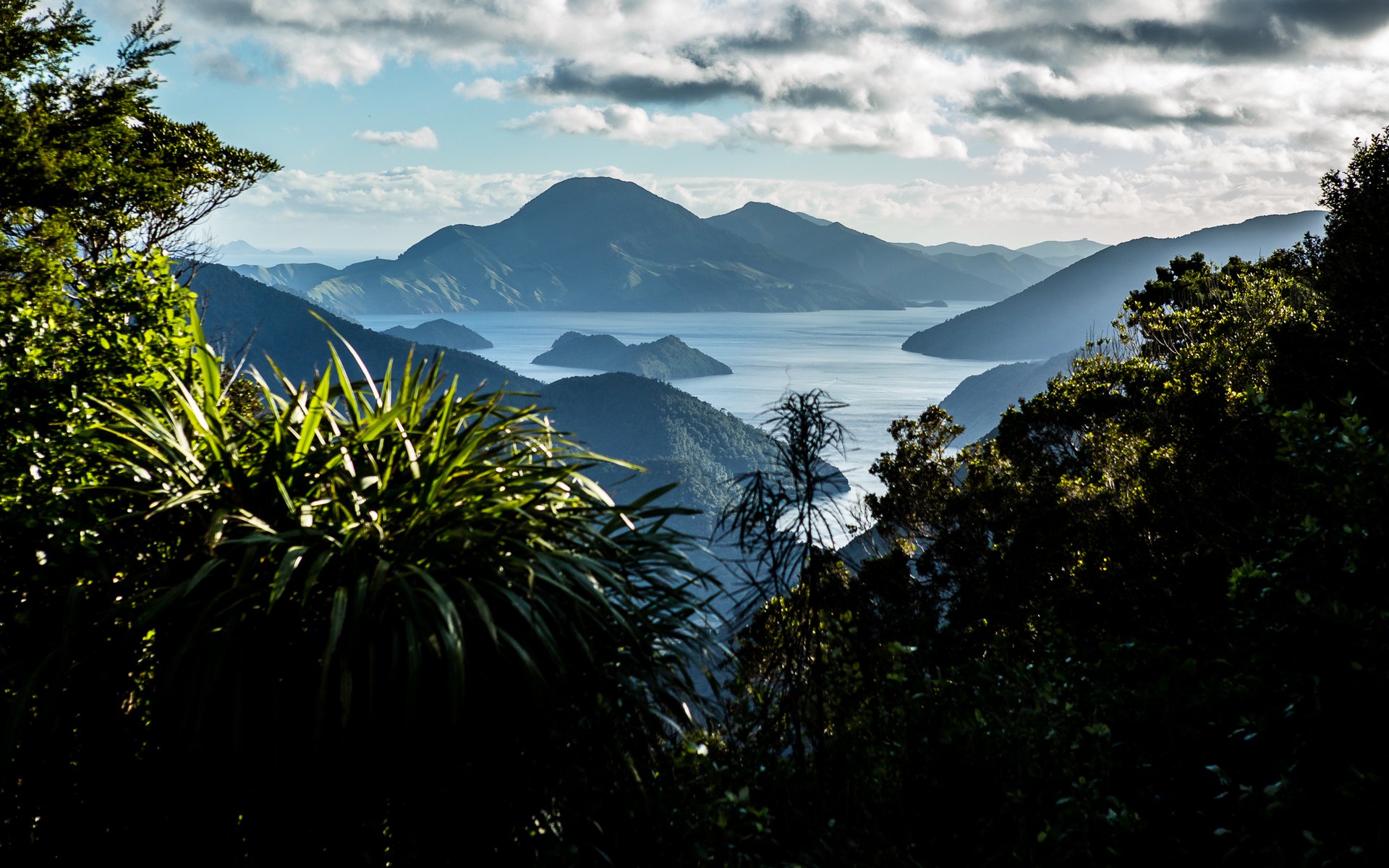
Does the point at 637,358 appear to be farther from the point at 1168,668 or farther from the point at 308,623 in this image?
the point at 308,623

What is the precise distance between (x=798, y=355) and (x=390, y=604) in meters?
102

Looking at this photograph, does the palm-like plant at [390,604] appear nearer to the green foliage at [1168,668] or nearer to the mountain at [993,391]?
the green foliage at [1168,668]

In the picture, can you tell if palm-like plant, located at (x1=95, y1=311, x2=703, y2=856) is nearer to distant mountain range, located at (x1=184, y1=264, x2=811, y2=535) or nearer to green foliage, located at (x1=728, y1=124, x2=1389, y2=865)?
green foliage, located at (x1=728, y1=124, x2=1389, y2=865)

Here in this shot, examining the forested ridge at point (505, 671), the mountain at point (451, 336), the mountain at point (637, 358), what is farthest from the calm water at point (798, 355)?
the mountain at point (451, 336)

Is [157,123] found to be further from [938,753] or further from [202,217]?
[938,753]

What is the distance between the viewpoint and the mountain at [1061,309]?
86.5m

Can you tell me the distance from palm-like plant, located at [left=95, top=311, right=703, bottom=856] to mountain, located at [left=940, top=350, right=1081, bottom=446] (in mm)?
49250

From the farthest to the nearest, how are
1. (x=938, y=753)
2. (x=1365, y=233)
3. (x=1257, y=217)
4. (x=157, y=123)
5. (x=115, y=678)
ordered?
(x=1257, y=217)
(x=157, y=123)
(x=1365, y=233)
(x=938, y=753)
(x=115, y=678)

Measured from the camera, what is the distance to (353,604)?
85.6 inches

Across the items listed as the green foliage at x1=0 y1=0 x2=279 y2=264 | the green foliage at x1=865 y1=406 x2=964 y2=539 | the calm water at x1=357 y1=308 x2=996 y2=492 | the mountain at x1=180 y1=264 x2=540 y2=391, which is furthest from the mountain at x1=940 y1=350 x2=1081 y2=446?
the green foliage at x1=0 y1=0 x2=279 y2=264

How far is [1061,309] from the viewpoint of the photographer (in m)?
98.2

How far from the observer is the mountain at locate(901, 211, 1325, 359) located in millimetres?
86500

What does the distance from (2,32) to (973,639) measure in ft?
34.5

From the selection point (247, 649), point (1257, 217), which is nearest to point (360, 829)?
point (247, 649)
